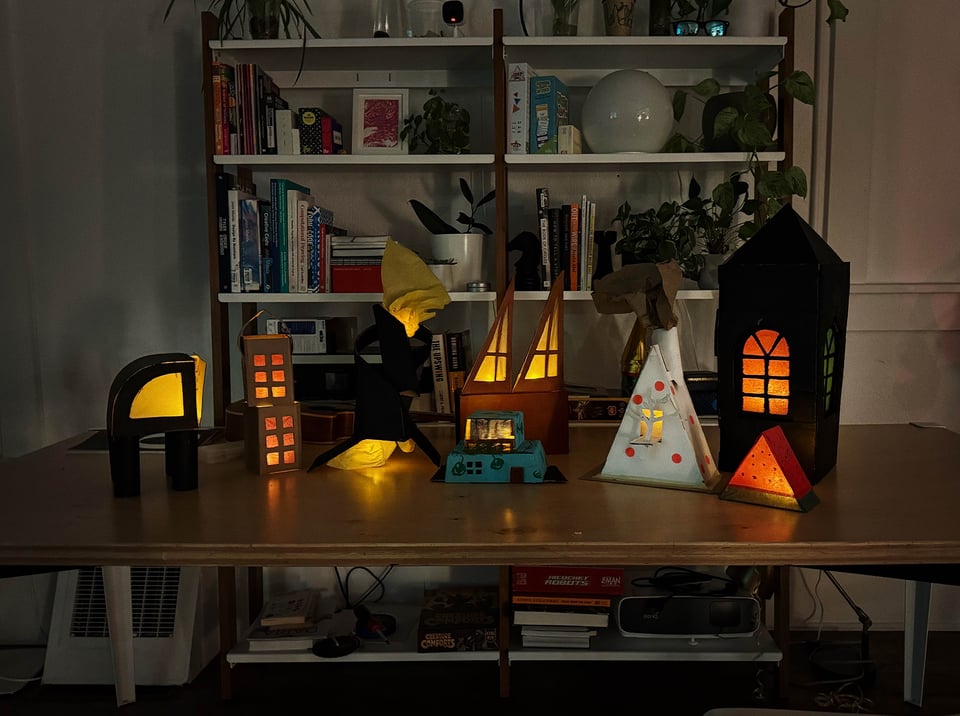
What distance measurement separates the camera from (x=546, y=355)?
1.59 m

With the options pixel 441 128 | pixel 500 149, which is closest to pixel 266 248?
pixel 441 128

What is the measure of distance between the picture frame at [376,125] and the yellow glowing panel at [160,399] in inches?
39.7

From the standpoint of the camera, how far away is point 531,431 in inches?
63.0

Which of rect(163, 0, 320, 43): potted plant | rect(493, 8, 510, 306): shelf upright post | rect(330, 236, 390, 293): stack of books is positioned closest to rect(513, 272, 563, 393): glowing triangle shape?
rect(493, 8, 510, 306): shelf upright post

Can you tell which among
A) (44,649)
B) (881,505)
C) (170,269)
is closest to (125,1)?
(170,269)

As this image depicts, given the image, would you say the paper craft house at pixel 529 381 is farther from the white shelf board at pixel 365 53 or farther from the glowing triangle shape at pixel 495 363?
the white shelf board at pixel 365 53

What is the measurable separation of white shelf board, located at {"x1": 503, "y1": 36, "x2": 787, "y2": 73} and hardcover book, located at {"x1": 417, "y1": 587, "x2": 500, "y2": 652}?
59.6 inches

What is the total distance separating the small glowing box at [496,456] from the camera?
141cm

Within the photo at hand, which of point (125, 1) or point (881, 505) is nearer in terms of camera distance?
point (881, 505)

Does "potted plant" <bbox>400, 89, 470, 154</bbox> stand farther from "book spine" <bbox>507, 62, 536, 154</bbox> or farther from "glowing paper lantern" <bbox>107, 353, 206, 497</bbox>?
"glowing paper lantern" <bbox>107, 353, 206, 497</bbox>

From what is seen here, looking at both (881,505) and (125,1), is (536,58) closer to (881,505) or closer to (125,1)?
(125,1)

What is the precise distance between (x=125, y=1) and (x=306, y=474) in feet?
5.47

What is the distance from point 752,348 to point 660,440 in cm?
23

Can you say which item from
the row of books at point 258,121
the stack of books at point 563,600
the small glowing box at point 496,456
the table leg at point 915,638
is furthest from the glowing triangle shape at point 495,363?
the table leg at point 915,638
